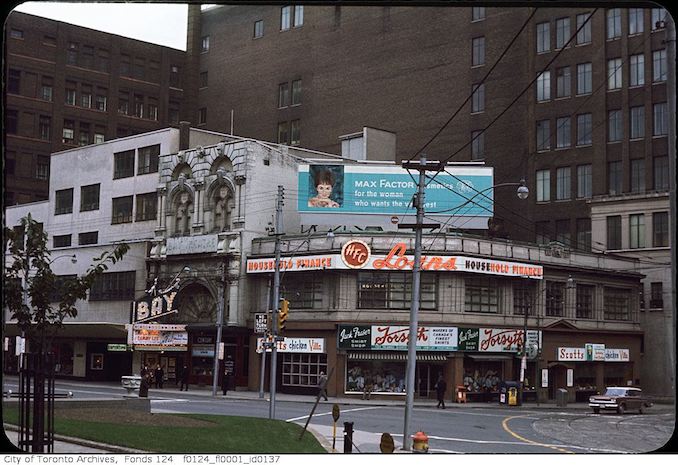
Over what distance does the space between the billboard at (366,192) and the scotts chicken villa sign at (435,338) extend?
5.97 meters

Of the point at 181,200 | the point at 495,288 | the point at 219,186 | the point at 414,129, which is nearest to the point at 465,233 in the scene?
the point at 495,288

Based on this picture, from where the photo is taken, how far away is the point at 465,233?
138 ft

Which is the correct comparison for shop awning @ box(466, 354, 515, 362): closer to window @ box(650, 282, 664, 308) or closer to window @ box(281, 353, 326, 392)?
window @ box(281, 353, 326, 392)

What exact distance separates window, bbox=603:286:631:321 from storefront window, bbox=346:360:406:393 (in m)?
15.8

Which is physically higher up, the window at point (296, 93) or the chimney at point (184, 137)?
the window at point (296, 93)

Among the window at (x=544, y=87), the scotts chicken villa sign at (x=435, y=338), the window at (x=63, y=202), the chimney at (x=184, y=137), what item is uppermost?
the chimney at (x=184, y=137)

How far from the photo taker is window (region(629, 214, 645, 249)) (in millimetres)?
38469

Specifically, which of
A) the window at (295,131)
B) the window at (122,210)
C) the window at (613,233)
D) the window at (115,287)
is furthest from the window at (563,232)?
the window at (115,287)

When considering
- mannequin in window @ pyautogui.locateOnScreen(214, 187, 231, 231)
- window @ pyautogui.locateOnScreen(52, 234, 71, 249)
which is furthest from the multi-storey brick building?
mannequin in window @ pyautogui.locateOnScreen(214, 187, 231, 231)

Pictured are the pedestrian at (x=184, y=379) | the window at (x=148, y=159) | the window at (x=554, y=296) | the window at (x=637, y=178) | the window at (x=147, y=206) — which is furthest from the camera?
the window at (x=148, y=159)

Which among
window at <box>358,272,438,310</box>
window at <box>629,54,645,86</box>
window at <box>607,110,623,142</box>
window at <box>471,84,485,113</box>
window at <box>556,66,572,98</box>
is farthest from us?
window at <box>358,272,438,310</box>

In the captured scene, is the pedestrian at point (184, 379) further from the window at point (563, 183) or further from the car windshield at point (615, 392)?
the car windshield at point (615, 392)

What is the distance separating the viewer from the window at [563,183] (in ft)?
126

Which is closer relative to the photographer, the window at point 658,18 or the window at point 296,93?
the window at point 658,18
